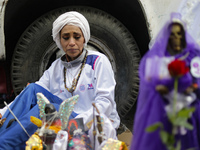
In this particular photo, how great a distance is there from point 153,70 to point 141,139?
13.4 inches

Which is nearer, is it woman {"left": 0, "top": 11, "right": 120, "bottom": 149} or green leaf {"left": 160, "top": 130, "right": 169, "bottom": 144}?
green leaf {"left": 160, "top": 130, "right": 169, "bottom": 144}

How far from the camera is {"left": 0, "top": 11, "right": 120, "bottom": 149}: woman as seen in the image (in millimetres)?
2270

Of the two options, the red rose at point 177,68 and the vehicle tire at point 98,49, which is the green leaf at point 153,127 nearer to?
the red rose at point 177,68

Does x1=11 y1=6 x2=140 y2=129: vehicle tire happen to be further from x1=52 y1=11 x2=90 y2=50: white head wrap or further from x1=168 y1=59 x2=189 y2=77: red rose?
x1=168 y1=59 x2=189 y2=77: red rose

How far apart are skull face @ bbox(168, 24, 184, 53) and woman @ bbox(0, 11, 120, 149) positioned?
2.55 ft

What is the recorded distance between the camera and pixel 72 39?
7.82 ft

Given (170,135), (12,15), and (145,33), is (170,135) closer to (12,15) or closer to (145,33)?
(145,33)

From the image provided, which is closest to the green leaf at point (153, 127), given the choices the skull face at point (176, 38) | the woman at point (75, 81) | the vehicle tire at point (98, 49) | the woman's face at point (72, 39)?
the skull face at point (176, 38)

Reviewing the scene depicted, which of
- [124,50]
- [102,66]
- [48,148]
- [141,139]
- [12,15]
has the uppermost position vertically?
[12,15]

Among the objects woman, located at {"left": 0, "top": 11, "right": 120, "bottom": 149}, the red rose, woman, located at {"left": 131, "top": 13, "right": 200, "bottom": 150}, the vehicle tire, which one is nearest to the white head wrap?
woman, located at {"left": 0, "top": 11, "right": 120, "bottom": 149}

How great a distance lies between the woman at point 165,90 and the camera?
1.44 meters

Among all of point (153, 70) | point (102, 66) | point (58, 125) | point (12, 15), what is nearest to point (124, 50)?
point (102, 66)

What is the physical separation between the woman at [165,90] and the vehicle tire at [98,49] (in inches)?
58.0

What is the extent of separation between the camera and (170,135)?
1.39 m
